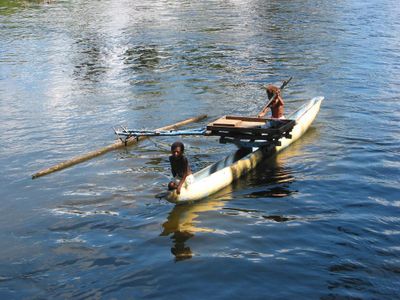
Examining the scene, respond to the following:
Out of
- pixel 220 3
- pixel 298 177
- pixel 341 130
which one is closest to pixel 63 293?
pixel 298 177

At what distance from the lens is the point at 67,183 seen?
14.1m

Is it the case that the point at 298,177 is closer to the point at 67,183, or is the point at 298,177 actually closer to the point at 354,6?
the point at 67,183

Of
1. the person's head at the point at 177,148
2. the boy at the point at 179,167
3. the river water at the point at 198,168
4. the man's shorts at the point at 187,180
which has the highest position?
the person's head at the point at 177,148

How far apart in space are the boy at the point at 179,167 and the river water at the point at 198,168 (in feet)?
2.06

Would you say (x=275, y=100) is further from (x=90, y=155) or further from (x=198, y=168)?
(x=90, y=155)

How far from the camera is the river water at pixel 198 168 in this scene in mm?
9391

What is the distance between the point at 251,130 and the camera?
1323 centimetres

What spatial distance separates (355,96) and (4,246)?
48.4 ft

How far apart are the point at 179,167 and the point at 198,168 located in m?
2.98

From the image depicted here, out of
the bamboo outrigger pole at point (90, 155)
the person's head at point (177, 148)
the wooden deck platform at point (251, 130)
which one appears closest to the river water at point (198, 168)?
the bamboo outrigger pole at point (90, 155)

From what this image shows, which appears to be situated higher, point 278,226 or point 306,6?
point 306,6

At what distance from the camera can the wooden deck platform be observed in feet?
43.3

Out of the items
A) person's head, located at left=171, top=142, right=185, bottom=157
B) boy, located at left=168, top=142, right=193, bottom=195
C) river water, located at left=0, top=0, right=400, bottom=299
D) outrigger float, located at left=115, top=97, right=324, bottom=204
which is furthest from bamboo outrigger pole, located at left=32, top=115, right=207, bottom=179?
person's head, located at left=171, top=142, right=185, bottom=157

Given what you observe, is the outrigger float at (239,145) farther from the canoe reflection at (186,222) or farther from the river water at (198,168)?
the river water at (198,168)
